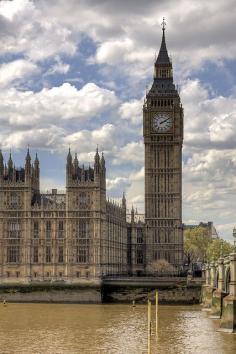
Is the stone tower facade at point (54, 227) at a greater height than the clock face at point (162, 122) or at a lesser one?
lesser

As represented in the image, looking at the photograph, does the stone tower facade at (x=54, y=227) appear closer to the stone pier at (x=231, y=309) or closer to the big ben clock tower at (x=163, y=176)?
the big ben clock tower at (x=163, y=176)

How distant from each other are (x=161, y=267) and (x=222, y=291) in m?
70.7

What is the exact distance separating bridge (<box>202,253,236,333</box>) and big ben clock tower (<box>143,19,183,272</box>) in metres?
42.0

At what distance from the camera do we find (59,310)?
11550 cm

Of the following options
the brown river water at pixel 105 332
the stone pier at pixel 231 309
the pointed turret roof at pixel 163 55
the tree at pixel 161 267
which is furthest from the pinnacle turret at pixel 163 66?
the stone pier at pixel 231 309

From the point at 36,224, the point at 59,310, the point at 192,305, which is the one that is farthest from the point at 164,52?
the point at 59,310

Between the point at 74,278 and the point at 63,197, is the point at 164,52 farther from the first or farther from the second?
the point at 74,278

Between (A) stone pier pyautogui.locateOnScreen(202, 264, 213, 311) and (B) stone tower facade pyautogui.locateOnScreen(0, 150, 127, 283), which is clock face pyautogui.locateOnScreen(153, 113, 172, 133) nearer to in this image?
(B) stone tower facade pyautogui.locateOnScreen(0, 150, 127, 283)

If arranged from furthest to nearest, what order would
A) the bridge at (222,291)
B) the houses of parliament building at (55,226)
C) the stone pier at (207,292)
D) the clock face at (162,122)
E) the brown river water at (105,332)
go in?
the clock face at (162,122), the houses of parliament building at (55,226), the stone pier at (207,292), the bridge at (222,291), the brown river water at (105,332)

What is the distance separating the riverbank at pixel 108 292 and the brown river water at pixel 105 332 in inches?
551

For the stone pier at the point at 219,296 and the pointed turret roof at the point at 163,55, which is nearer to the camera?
the stone pier at the point at 219,296

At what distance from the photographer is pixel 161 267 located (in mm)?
171250

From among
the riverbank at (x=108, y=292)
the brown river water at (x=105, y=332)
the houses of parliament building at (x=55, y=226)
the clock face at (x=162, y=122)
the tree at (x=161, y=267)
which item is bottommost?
the brown river water at (x=105, y=332)

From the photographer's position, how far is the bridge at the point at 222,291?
82250 millimetres
